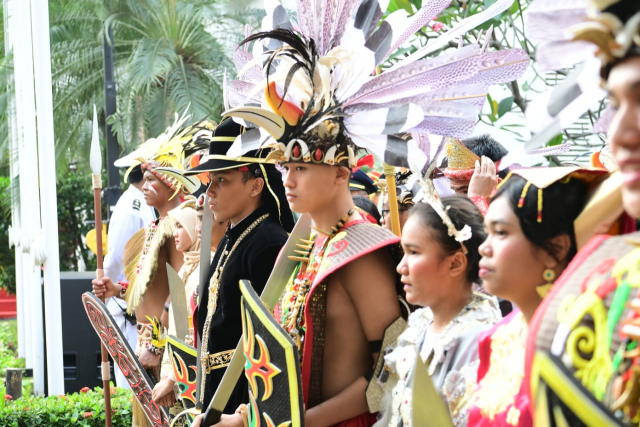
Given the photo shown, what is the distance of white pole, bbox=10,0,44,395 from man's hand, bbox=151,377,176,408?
155 inches

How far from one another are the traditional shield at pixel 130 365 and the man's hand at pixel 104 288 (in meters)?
0.83

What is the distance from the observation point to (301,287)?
9.58ft

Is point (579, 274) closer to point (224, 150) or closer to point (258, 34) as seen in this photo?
point (258, 34)

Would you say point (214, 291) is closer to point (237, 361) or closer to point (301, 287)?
point (237, 361)

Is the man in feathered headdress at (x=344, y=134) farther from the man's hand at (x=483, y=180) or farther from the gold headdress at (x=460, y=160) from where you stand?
the gold headdress at (x=460, y=160)

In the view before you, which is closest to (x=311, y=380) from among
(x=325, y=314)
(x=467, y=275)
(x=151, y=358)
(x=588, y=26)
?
(x=325, y=314)

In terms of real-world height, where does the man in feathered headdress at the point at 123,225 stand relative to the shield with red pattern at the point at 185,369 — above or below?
above

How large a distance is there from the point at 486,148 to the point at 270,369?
5.93ft

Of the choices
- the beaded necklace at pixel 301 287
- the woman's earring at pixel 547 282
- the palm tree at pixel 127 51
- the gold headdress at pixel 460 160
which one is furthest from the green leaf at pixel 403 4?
the palm tree at pixel 127 51

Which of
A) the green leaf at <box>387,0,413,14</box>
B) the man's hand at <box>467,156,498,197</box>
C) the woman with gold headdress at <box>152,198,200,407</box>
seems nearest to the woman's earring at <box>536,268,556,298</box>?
the man's hand at <box>467,156,498,197</box>

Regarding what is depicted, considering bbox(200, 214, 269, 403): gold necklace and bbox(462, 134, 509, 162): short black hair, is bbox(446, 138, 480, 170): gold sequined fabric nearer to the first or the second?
bbox(462, 134, 509, 162): short black hair

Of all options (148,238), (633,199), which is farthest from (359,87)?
(148,238)

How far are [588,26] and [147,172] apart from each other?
435 centimetres

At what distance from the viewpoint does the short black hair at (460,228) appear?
2498 mm
